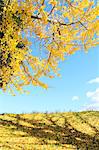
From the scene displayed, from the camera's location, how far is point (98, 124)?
17156 millimetres

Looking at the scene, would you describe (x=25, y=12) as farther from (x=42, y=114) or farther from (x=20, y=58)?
(x=42, y=114)

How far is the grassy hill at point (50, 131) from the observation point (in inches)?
520

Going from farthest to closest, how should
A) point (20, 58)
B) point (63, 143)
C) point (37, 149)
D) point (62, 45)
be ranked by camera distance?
point (62, 45), point (20, 58), point (63, 143), point (37, 149)

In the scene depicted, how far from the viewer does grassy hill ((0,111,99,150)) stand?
520 inches

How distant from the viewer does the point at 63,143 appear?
45.0 feet

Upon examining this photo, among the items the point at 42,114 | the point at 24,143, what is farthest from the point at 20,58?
the point at 42,114

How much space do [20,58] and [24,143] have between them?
343 centimetres

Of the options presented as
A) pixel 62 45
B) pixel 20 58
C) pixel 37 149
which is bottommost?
pixel 37 149

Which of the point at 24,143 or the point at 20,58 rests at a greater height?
the point at 20,58

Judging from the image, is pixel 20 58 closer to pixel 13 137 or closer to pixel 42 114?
pixel 13 137

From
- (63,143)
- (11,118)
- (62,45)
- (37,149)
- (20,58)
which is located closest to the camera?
(37,149)

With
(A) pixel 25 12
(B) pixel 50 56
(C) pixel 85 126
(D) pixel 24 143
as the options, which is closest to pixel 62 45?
(B) pixel 50 56

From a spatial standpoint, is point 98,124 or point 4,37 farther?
point 98,124

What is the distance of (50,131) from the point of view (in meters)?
15.6
